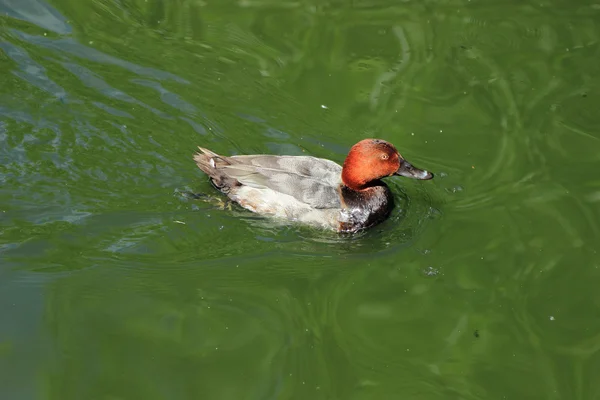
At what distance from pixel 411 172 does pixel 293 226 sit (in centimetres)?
115

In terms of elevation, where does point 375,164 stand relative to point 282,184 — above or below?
above

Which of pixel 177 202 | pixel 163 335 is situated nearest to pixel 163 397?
pixel 163 335

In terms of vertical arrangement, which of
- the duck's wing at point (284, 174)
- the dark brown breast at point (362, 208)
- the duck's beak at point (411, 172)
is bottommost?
the dark brown breast at point (362, 208)

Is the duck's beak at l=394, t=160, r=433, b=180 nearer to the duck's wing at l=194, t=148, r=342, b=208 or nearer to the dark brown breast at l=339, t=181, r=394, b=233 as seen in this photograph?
the dark brown breast at l=339, t=181, r=394, b=233

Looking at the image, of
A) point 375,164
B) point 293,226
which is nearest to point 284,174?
point 293,226

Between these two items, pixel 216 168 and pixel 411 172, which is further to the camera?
pixel 216 168

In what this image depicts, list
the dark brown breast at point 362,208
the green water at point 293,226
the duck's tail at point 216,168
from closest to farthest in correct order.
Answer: the green water at point 293,226
the dark brown breast at point 362,208
the duck's tail at point 216,168

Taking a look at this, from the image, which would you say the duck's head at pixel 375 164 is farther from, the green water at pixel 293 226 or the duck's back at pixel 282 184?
the green water at pixel 293 226

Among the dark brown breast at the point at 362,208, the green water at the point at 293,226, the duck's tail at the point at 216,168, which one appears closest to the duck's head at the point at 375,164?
the dark brown breast at the point at 362,208

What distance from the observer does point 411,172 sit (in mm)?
6816

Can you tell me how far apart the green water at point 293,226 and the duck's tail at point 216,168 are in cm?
20

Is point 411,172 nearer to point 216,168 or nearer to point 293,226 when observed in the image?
point 293,226

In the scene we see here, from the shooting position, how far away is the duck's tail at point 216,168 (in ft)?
23.1

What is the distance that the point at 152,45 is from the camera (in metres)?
8.51
